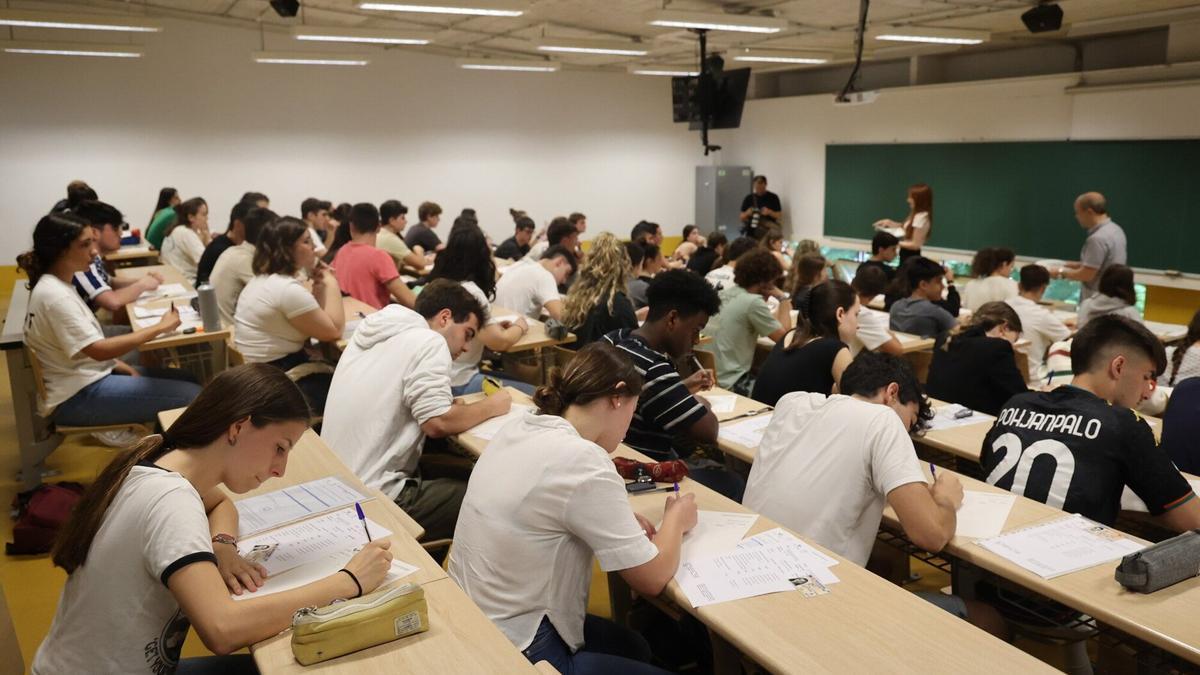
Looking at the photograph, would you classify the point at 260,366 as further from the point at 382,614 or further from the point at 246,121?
the point at 246,121

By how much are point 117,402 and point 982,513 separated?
388cm

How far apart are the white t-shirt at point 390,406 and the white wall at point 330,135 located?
959cm

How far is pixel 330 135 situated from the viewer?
39.7ft

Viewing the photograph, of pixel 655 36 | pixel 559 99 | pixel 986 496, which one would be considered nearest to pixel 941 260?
pixel 655 36

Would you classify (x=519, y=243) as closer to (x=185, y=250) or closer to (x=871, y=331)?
(x=185, y=250)

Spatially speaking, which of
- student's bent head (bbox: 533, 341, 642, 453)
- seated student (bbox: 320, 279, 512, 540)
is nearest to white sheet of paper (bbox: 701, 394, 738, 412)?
seated student (bbox: 320, 279, 512, 540)

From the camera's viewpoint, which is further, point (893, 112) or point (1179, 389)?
point (893, 112)

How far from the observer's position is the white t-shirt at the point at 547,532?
2.00 metres

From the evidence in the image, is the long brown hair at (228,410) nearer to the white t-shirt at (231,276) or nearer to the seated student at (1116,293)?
the white t-shirt at (231,276)

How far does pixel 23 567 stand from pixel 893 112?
10.6m

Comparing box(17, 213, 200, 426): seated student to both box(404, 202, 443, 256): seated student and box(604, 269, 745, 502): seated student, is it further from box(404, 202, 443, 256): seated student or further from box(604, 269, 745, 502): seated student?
box(404, 202, 443, 256): seated student

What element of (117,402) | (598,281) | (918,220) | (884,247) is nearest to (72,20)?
(117,402)

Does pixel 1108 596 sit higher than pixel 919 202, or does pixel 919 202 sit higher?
pixel 919 202

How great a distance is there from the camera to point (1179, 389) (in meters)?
3.10
